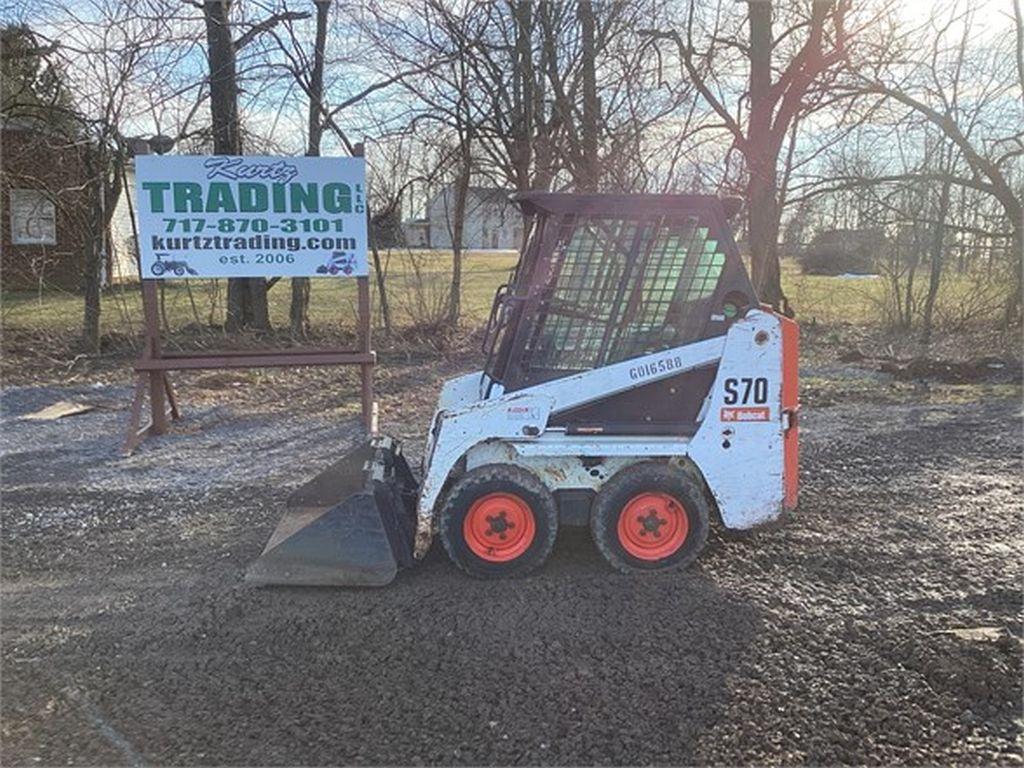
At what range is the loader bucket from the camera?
3.97 meters

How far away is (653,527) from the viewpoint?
165 inches

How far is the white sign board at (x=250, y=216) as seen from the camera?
7.40 m

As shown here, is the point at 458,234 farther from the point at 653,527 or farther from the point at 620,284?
the point at 653,527

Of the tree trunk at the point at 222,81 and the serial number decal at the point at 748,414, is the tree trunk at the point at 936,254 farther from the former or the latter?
the tree trunk at the point at 222,81

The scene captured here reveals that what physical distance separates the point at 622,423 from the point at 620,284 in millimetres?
745

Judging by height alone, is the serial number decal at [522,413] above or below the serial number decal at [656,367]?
below

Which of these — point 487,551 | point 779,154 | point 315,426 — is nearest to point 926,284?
point 779,154

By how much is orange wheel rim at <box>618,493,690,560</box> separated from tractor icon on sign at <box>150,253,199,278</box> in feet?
17.3

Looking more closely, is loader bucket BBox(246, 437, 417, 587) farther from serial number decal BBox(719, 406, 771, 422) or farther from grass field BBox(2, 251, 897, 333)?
grass field BBox(2, 251, 897, 333)

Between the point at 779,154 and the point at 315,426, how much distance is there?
31.6ft

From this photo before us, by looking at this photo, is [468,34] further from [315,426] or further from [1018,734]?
[1018,734]

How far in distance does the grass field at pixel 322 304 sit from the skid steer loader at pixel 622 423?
640cm

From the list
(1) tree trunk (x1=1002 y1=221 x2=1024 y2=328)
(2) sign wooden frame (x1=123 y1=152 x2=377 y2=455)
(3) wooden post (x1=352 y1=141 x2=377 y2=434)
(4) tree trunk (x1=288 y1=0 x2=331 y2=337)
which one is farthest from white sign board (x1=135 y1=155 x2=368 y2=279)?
(1) tree trunk (x1=1002 y1=221 x2=1024 y2=328)

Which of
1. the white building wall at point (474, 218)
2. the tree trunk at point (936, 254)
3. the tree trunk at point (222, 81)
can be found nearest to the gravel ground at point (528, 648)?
the tree trunk at point (222, 81)
